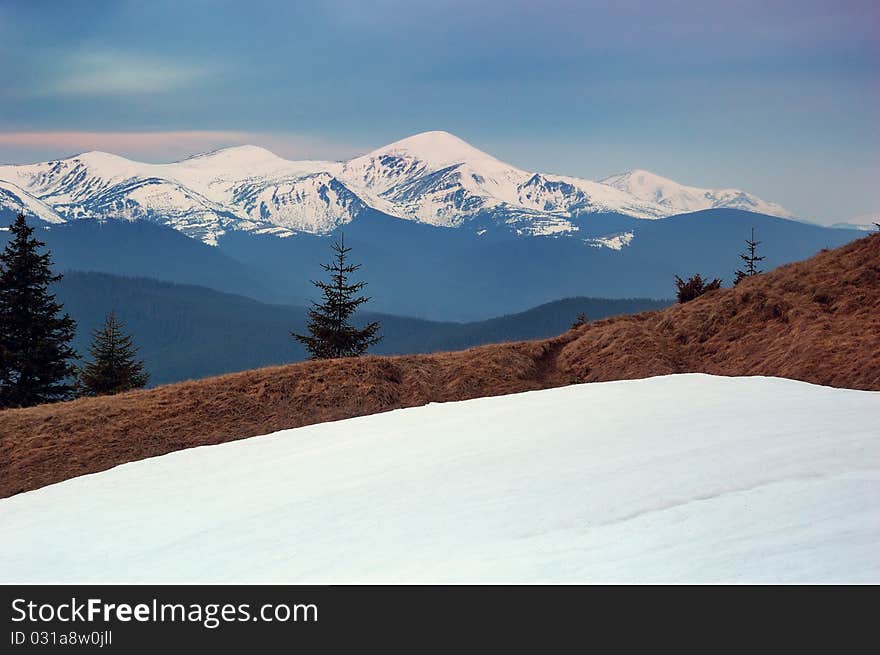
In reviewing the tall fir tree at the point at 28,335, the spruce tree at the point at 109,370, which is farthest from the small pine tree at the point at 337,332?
the tall fir tree at the point at 28,335

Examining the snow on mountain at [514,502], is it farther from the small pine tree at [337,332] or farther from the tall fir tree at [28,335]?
the tall fir tree at [28,335]

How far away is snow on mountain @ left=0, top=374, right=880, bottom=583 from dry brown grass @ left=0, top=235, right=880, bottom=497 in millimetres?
1614

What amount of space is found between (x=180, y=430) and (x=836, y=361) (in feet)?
44.0

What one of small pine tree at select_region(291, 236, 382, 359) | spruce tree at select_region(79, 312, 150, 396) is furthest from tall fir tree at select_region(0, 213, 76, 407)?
small pine tree at select_region(291, 236, 382, 359)

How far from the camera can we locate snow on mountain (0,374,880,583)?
26.8 ft

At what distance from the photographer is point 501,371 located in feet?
66.5

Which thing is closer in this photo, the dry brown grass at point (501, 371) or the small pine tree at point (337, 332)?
the dry brown grass at point (501, 371)

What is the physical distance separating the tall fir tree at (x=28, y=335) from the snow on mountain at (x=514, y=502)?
24.0 meters

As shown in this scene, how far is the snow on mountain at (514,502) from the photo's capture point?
26.8 ft

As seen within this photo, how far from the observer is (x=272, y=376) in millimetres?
20109

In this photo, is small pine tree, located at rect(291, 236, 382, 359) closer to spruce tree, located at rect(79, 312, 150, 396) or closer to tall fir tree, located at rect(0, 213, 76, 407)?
spruce tree, located at rect(79, 312, 150, 396)

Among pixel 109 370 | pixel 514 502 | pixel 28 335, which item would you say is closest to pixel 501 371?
pixel 514 502

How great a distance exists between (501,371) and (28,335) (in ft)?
85.8
